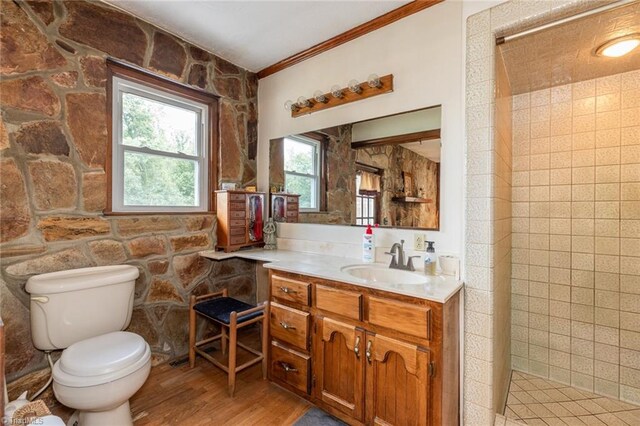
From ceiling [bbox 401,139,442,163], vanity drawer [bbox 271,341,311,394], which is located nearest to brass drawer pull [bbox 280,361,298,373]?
vanity drawer [bbox 271,341,311,394]

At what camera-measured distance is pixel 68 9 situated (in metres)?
1.76

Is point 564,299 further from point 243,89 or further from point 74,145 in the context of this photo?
point 74,145

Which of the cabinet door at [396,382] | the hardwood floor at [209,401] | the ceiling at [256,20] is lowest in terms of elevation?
the hardwood floor at [209,401]

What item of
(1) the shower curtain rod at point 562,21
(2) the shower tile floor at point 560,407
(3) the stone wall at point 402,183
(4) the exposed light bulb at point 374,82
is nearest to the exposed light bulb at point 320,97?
(4) the exposed light bulb at point 374,82

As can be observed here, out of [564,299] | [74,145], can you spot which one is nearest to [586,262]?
[564,299]

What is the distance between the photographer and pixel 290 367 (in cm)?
184

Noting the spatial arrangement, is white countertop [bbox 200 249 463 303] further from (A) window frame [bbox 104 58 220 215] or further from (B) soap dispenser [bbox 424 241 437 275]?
(A) window frame [bbox 104 58 220 215]

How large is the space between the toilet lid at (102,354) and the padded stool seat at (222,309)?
454 millimetres

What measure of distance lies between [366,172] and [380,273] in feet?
2.41

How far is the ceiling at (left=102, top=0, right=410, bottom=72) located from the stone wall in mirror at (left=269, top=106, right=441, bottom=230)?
0.71 meters

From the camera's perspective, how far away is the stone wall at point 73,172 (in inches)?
62.7

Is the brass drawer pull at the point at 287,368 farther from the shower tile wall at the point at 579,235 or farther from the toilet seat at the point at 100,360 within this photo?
the shower tile wall at the point at 579,235

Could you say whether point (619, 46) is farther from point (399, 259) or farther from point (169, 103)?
point (169, 103)

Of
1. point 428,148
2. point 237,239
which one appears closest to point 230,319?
point 237,239
